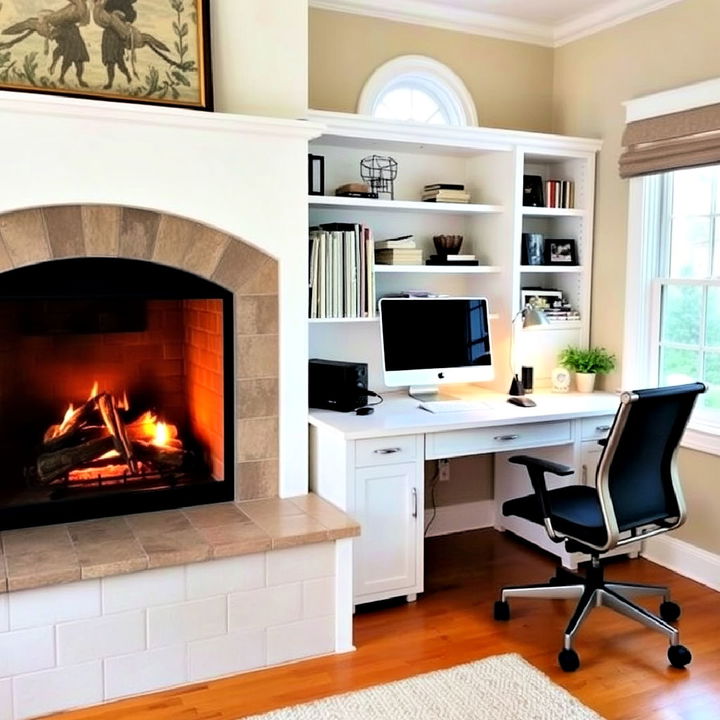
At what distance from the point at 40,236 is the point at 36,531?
100cm

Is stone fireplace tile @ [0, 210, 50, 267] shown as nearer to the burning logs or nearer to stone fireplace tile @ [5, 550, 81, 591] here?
the burning logs

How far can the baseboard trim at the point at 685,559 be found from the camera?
348 cm

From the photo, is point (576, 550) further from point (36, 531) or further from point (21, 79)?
point (21, 79)

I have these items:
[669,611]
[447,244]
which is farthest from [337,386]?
[669,611]

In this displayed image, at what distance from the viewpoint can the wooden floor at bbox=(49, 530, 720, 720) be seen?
2.56 metres

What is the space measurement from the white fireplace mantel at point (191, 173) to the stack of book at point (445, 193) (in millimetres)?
857

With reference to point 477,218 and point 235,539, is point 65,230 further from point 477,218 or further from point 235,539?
point 477,218

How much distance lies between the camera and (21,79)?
9.06ft

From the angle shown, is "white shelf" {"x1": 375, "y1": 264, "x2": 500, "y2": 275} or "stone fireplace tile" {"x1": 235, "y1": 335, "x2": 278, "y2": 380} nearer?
"stone fireplace tile" {"x1": 235, "y1": 335, "x2": 278, "y2": 380}

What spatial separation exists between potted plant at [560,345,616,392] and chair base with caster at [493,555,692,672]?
1022 mm

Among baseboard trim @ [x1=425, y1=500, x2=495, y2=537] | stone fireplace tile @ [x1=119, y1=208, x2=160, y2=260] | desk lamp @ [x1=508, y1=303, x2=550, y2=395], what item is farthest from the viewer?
baseboard trim @ [x1=425, y1=500, x2=495, y2=537]

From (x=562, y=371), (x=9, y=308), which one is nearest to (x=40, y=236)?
(x=9, y=308)

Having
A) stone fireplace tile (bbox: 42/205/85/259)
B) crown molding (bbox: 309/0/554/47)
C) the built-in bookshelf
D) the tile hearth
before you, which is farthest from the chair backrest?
crown molding (bbox: 309/0/554/47)

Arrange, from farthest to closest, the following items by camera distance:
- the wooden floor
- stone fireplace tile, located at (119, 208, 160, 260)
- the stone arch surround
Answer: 1. stone fireplace tile, located at (119, 208, 160, 260)
2. the stone arch surround
3. the wooden floor
